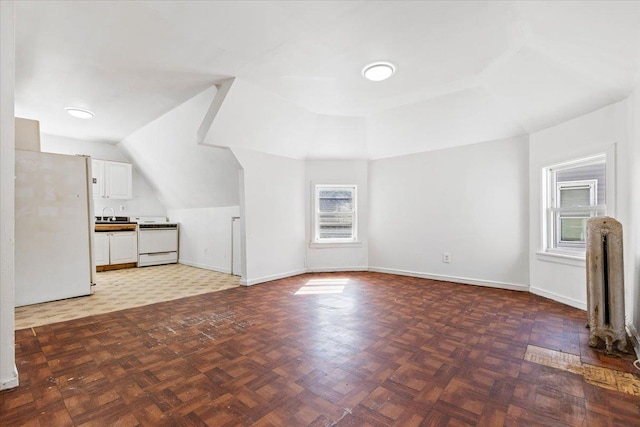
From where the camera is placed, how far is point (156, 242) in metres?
6.22

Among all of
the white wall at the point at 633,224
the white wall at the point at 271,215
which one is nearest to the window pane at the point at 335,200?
the white wall at the point at 271,215

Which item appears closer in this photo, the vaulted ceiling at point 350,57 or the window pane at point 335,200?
the vaulted ceiling at point 350,57

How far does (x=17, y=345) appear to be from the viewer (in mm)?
2348

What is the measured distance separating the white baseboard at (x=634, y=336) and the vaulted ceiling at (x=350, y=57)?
2089mm

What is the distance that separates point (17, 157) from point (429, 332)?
495 cm

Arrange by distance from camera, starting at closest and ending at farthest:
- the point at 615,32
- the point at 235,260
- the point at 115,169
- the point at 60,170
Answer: the point at 615,32 < the point at 60,170 < the point at 235,260 < the point at 115,169

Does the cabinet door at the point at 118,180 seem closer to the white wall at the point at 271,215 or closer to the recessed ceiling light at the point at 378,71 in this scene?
the white wall at the point at 271,215

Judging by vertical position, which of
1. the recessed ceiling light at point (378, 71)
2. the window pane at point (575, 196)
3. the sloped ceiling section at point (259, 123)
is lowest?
the window pane at point (575, 196)

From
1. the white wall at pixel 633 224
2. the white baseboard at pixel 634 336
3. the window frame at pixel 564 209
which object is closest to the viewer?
the white baseboard at pixel 634 336

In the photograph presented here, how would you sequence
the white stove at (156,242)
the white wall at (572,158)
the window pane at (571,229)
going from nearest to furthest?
the white wall at (572,158) → the window pane at (571,229) → the white stove at (156,242)

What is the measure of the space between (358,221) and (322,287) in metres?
1.69

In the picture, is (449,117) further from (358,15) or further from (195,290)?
(195,290)

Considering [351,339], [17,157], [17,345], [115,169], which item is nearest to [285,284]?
[351,339]

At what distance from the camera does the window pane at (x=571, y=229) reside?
11.7 feet
